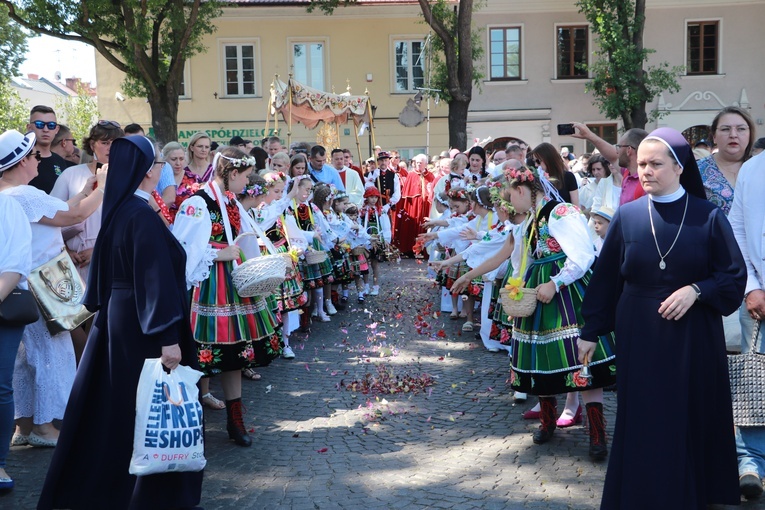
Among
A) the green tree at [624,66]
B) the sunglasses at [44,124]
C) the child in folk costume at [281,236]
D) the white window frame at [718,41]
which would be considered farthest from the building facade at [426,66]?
the sunglasses at [44,124]

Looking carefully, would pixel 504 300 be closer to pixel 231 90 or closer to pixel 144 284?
pixel 144 284

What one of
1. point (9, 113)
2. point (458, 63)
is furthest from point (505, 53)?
point (9, 113)

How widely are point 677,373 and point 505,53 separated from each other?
94.3 feet

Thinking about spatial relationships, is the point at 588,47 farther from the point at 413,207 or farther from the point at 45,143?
the point at 45,143

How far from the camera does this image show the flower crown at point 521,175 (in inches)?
234

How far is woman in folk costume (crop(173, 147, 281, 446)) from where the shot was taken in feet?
19.3

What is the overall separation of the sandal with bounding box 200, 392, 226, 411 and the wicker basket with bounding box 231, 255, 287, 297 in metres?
1.66

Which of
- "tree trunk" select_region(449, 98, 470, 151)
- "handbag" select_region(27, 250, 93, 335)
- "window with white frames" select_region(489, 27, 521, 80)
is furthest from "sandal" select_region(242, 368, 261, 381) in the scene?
"window with white frames" select_region(489, 27, 521, 80)

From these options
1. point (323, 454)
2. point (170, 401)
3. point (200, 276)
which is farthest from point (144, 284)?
point (323, 454)

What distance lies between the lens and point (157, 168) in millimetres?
4789

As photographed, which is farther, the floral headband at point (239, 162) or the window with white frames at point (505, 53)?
the window with white frames at point (505, 53)

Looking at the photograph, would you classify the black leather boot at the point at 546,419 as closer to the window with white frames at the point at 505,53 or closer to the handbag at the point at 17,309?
the handbag at the point at 17,309

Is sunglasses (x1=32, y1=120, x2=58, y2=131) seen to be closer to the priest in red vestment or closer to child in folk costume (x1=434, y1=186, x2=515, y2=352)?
child in folk costume (x1=434, y1=186, x2=515, y2=352)

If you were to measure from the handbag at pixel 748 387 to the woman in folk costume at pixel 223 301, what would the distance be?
316cm
